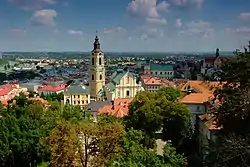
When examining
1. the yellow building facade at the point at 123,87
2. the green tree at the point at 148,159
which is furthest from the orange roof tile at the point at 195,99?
the yellow building facade at the point at 123,87

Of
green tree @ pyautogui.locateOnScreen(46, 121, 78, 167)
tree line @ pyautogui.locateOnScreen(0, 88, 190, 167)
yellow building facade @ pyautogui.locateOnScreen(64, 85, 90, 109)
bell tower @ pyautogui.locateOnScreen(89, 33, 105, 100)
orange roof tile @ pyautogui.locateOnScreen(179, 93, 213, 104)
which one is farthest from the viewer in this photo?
yellow building facade @ pyautogui.locateOnScreen(64, 85, 90, 109)

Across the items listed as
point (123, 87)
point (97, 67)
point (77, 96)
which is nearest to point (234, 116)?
point (97, 67)

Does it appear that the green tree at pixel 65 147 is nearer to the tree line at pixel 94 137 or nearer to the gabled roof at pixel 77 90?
the tree line at pixel 94 137

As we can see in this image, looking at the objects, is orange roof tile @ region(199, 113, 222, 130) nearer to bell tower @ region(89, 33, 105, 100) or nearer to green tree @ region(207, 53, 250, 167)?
green tree @ region(207, 53, 250, 167)

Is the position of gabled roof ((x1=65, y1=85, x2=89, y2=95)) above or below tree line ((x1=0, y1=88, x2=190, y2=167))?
below

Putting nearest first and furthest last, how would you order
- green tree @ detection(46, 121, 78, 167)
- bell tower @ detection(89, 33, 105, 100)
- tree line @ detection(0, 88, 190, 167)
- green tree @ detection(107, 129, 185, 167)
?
green tree @ detection(107, 129, 185, 167) < tree line @ detection(0, 88, 190, 167) < green tree @ detection(46, 121, 78, 167) < bell tower @ detection(89, 33, 105, 100)

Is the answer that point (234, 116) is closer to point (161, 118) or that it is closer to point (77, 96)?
point (161, 118)

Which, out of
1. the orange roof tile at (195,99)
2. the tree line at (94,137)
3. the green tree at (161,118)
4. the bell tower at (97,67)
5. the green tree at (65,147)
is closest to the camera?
the tree line at (94,137)

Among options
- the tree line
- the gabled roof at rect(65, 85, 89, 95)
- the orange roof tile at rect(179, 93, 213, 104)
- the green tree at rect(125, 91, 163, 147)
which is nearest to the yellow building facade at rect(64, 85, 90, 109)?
the gabled roof at rect(65, 85, 89, 95)

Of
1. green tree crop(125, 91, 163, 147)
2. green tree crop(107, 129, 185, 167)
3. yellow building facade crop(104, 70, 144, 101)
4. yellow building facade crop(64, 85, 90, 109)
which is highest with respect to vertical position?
green tree crop(107, 129, 185, 167)

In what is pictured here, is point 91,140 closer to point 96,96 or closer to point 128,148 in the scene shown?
point 128,148
